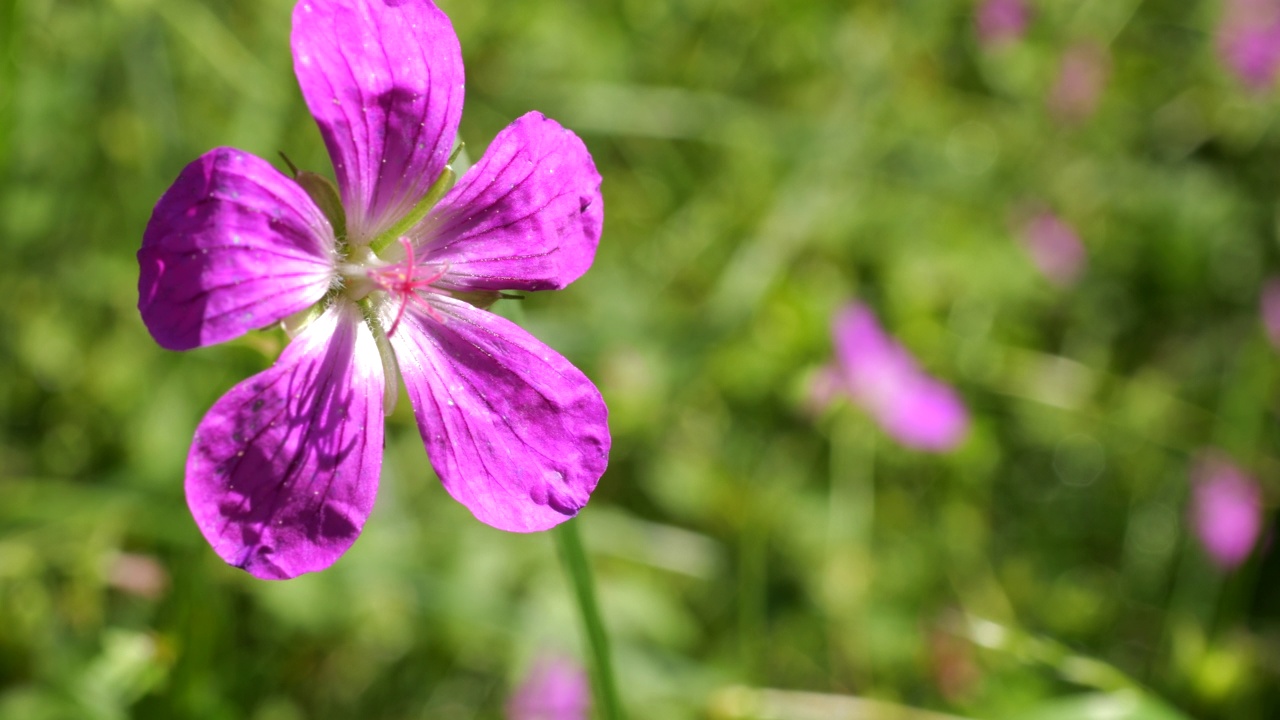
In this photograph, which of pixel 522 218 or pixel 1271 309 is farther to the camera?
pixel 1271 309

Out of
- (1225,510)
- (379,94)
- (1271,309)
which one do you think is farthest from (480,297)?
(1271,309)

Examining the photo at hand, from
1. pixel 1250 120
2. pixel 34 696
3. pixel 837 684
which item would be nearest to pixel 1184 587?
pixel 837 684

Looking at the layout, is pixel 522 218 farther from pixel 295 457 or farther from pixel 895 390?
pixel 895 390

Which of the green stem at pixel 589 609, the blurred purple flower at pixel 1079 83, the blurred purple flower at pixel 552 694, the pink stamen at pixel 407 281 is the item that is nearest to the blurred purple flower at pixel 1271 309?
the blurred purple flower at pixel 1079 83

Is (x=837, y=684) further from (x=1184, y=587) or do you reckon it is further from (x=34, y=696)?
(x=34, y=696)

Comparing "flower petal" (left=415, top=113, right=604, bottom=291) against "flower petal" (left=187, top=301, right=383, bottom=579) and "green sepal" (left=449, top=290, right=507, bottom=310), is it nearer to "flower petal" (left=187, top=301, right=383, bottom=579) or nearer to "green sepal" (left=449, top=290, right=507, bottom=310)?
"green sepal" (left=449, top=290, right=507, bottom=310)

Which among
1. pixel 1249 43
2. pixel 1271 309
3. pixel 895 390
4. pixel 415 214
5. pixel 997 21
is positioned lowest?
pixel 415 214

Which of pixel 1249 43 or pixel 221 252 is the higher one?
pixel 1249 43

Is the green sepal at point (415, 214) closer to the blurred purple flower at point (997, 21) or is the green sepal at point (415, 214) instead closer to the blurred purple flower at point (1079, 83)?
the blurred purple flower at point (997, 21)
